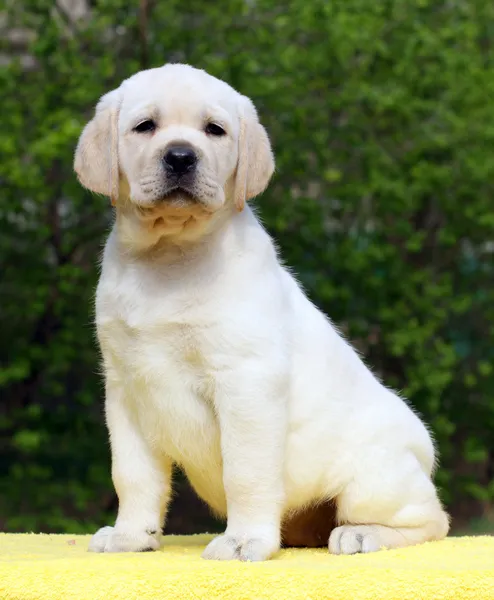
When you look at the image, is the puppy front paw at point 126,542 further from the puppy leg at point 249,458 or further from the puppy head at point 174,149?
the puppy head at point 174,149

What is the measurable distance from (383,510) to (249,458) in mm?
601

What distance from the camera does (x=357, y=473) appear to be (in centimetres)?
377

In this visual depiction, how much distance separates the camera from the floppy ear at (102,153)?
12.0ft

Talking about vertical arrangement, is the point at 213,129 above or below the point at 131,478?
above

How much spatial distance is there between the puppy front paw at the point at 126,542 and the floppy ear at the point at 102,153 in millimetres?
1147

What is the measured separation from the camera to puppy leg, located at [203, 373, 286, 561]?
3.48 meters

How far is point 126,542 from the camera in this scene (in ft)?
12.2

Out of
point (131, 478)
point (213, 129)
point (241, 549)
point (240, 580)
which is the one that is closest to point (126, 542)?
point (131, 478)

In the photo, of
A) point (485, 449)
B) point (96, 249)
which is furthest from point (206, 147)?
point (485, 449)

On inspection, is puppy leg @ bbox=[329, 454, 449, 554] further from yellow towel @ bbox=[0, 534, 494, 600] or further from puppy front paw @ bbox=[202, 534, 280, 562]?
yellow towel @ bbox=[0, 534, 494, 600]

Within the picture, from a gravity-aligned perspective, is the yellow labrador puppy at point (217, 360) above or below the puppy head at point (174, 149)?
below

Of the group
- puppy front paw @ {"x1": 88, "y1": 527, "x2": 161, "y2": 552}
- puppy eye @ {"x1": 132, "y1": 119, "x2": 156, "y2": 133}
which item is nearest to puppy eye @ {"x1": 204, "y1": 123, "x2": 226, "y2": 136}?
puppy eye @ {"x1": 132, "y1": 119, "x2": 156, "y2": 133}

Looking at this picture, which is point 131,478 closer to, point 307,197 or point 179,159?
point 179,159

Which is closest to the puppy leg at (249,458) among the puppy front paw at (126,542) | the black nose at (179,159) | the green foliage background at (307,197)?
the puppy front paw at (126,542)
